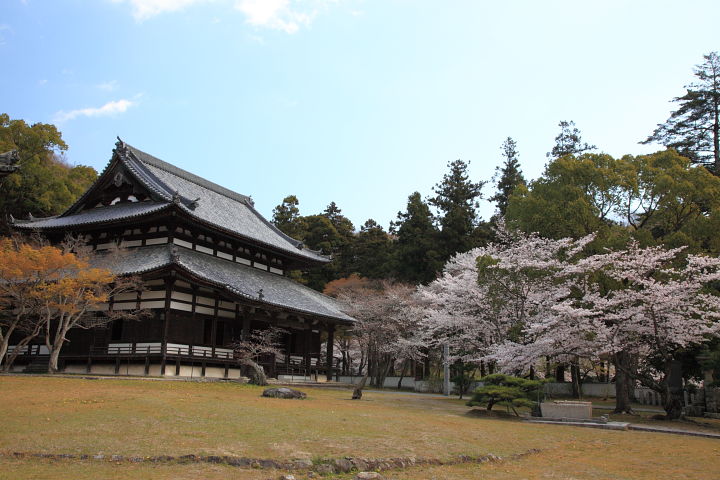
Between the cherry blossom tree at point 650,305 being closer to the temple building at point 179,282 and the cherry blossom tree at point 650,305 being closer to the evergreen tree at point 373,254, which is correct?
the temple building at point 179,282

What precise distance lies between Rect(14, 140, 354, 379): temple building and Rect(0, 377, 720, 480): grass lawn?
8666 millimetres

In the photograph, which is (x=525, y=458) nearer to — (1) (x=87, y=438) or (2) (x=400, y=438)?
(2) (x=400, y=438)

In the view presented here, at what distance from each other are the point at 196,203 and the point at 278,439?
21.3 m

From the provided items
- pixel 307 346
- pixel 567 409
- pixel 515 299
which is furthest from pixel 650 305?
pixel 307 346

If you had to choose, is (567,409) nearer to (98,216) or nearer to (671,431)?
(671,431)

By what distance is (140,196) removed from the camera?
101 feet

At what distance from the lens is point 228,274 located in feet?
96.6

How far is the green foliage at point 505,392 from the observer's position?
1886cm

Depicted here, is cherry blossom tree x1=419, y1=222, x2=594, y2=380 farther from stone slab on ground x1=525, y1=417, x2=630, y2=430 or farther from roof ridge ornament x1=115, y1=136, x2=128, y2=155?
roof ridge ornament x1=115, y1=136, x2=128, y2=155

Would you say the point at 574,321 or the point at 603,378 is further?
the point at 603,378

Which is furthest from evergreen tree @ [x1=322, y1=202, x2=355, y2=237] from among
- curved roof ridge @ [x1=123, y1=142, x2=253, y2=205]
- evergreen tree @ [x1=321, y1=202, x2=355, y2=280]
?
curved roof ridge @ [x1=123, y1=142, x2=253, y2=205]

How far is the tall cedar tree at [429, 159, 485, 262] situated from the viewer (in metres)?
47.6

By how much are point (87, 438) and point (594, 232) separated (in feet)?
63.4

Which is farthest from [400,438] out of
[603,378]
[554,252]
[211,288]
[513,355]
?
[603,378]
